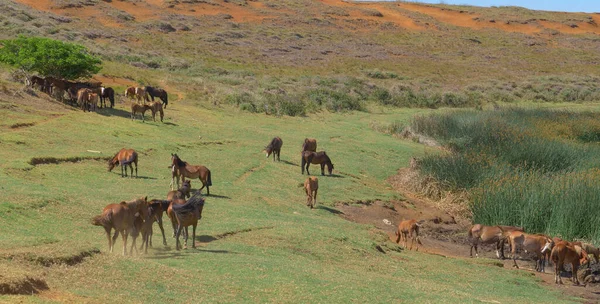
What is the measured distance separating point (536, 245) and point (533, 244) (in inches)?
3.2

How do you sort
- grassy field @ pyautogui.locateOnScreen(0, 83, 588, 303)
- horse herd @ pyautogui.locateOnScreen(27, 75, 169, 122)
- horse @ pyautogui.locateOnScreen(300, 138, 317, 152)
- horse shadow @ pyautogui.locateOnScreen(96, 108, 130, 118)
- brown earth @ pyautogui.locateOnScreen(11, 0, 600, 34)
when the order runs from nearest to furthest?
grassy field @ pyautogui.locateOnScreen(0, 83, 588, 303)
horse @ pyautogui.locateOnScreen(300, 138, 317, 152)
horse herd @ pyautogui.locateOnScreen(27, 75, 169, 122)
horse shadow @ pyautogui.locateOnScreen(96, 108, 130, 118)
brown earth @ pyautogui.locateOnScreen(11, 0, 600, 34)

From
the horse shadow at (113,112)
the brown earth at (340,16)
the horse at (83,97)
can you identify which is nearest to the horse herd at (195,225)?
the horse at (83,97)

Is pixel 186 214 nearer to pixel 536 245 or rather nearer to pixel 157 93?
pixel 536 245

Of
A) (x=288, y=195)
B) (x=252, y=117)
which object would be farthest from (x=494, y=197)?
(x=252, y=117)

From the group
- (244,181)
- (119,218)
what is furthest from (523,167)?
(119,218)

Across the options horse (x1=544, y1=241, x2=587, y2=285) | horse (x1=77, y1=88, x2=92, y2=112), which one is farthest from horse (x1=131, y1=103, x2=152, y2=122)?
horse (x1=544, y1=241, x2=587, y2=285)

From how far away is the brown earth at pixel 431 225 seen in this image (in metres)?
21.3

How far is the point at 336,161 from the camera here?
3378 cm

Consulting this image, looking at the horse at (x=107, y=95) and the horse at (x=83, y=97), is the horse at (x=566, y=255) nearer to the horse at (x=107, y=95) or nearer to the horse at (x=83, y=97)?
the horse at (x=83, y=97)

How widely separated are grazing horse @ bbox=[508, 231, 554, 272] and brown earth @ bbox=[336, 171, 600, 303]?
302 millimetres

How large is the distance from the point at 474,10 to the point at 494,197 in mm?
120064

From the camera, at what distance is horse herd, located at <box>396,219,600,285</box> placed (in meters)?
18.7

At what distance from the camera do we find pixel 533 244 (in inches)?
784

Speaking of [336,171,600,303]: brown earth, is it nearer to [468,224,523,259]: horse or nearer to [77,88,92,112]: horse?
[468,224,523,259]: horse
